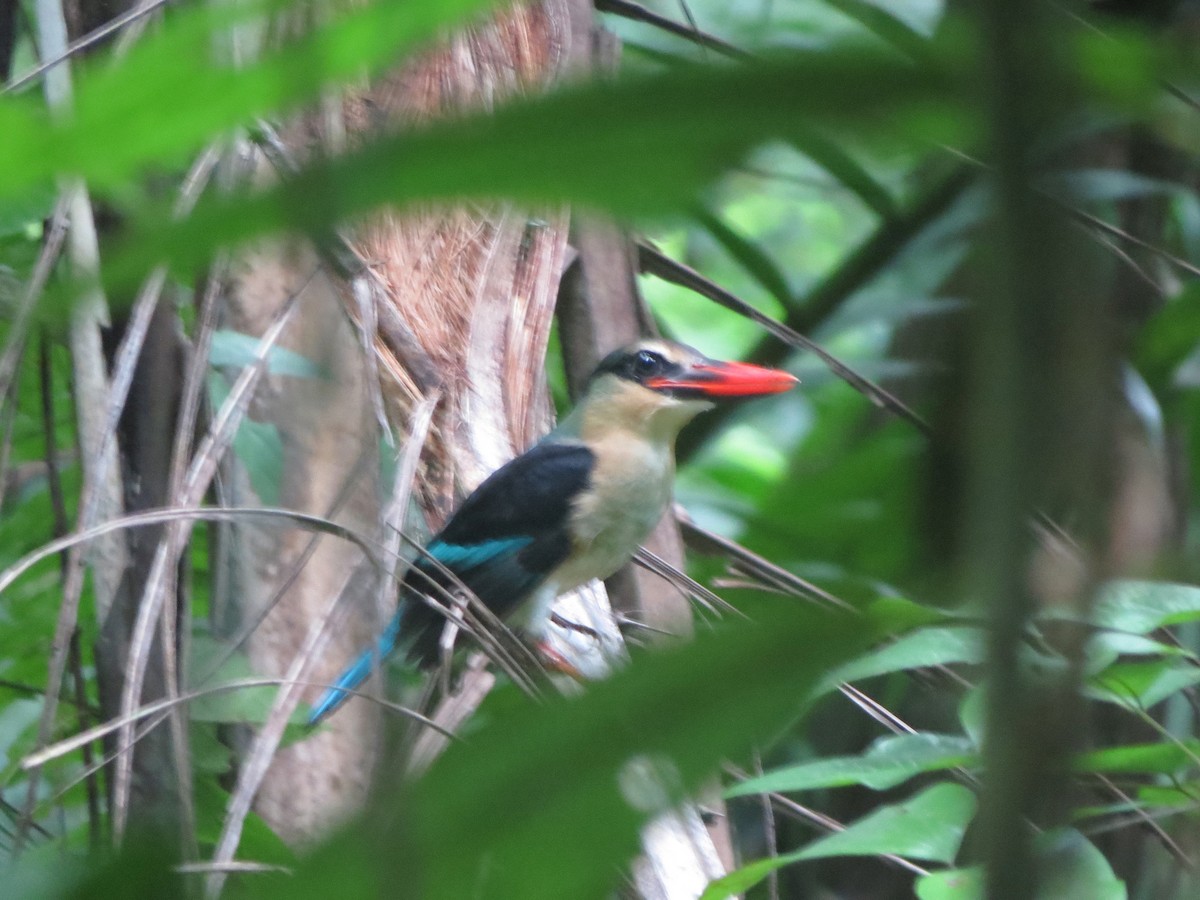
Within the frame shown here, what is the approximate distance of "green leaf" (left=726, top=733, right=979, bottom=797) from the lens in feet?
4.06

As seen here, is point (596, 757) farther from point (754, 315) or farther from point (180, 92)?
point (754, 315)

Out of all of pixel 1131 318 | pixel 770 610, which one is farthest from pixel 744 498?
pixel 770 610

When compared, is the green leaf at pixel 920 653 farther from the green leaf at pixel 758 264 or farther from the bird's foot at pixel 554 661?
the green leaf at pixel 758 264

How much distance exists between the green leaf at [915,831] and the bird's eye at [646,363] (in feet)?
3.87

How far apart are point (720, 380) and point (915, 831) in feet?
4.15

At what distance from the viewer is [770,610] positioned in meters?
0.34

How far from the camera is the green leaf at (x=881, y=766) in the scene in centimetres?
124

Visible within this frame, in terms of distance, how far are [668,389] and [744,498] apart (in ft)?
2.12

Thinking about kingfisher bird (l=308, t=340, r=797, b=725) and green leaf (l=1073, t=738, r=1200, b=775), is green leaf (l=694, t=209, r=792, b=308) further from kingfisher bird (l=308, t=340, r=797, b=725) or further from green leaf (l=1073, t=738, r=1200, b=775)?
green leaf (l=1073, t=738, r=1200, b=775)

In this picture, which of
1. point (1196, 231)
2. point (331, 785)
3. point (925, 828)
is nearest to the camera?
point (925, 828)

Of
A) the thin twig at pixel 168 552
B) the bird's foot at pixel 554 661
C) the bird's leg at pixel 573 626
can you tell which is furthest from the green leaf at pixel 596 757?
the bird's leg at pixel 573 626

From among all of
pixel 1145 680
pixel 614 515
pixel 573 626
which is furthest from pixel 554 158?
pixel 614 515

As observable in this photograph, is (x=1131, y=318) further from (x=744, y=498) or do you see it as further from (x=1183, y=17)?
(x=744, y=498)

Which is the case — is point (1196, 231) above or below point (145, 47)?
below
